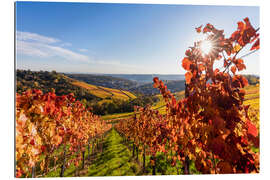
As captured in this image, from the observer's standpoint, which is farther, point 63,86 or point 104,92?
point 104,92

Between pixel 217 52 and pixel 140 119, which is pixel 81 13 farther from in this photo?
pixel 140 119

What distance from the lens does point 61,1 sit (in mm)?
2338

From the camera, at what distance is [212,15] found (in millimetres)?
2432

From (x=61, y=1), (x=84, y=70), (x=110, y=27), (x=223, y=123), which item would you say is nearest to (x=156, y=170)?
(x=223, y=123)

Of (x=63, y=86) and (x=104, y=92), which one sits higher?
(x=63, y=86)

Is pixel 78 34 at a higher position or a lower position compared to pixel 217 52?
higher

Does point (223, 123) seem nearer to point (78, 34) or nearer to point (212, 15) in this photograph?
point (212, 15)

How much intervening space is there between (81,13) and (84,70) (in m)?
0.91

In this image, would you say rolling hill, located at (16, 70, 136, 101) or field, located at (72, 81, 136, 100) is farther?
field, located at (72, 81, 136, 100)

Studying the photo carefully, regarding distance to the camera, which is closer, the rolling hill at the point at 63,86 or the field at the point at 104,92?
the rolling hill at the point at 63,86
